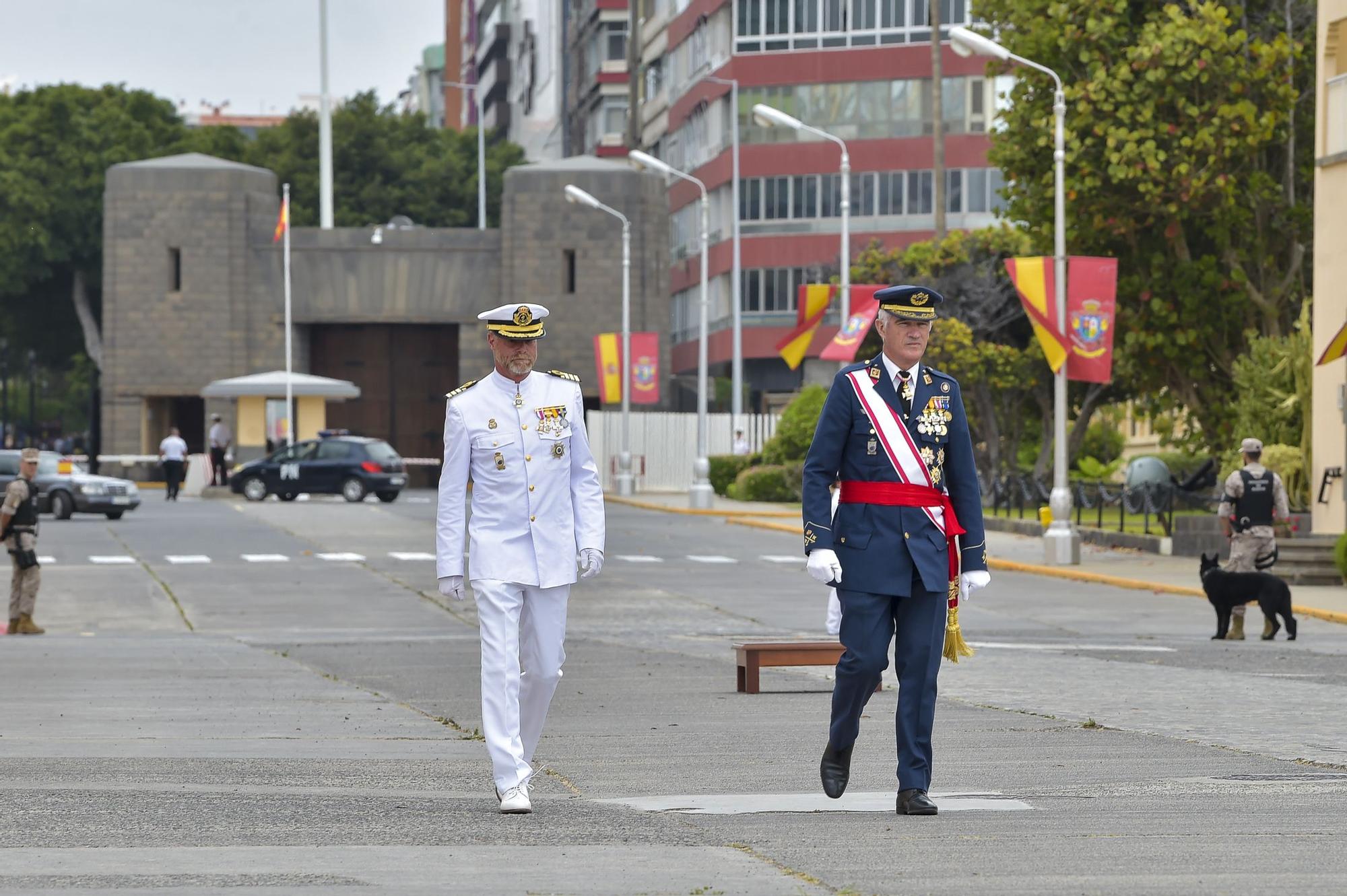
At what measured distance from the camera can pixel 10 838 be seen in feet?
25.9

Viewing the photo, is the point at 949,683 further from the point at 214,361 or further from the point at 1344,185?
the point at 214,361

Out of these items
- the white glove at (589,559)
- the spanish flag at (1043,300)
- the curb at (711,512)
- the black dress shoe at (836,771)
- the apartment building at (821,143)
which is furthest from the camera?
the apartment building at (821,143)

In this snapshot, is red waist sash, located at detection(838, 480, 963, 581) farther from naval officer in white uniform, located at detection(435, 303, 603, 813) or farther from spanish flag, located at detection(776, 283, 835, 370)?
spanish flag, located at detection(776, 283, 835, 370)

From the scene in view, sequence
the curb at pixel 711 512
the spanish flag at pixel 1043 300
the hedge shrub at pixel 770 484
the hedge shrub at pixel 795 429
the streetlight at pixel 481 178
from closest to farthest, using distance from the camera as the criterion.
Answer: the spanish flag at pixel 1043 300
the curb at pixel 711 512
the hedge shrub at pixel 795 429
the hedge shrub at pixel 770 484
the streetlight at pixel 481 178

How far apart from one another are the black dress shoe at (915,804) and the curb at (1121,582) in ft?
48.3

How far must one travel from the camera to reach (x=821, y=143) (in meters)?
72.1

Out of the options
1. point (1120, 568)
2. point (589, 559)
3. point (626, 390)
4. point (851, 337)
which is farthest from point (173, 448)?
point (589, 559)

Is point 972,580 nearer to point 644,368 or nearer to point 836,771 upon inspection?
point 836,771

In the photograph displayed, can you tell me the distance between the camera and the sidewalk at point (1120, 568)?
24.9 metres

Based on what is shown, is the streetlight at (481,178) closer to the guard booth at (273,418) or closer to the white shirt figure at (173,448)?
the guard booth at (273,418)

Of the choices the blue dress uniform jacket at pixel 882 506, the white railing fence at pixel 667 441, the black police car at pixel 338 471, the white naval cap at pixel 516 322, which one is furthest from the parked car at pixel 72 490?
the blue dress uniform jacket at pixel 882 506

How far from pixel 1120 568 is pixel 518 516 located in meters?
22.2

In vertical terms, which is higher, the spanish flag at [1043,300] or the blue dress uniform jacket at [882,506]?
the spanish flag at [1043,300]

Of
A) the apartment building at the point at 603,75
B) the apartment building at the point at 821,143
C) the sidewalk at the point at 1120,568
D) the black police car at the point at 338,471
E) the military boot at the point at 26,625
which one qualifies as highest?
the apartment building at the point at 603,75
